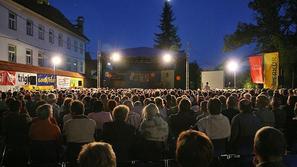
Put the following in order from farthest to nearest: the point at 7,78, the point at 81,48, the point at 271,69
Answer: the point at 81,48
the point at 7,78
the point at 271,69

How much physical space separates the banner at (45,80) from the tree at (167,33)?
58661 mm

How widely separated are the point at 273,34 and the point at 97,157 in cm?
3854

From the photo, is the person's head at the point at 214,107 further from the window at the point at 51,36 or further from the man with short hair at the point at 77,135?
the window at the point at 51,36

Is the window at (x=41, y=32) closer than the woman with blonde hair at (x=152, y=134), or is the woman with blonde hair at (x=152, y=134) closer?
the woman with blonde hair at (x=152, y=134)

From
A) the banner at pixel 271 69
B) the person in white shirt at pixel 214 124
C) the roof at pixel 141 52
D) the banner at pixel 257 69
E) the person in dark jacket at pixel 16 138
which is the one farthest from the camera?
the roof at pixel 141 52

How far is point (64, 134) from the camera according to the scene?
6691 mm

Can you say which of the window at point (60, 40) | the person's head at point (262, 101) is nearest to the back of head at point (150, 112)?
the person's head at point (262, 101)

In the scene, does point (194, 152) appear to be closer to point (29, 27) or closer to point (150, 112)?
point (150, 112)

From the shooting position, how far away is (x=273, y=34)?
3828cm

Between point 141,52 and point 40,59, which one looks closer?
point 40,59

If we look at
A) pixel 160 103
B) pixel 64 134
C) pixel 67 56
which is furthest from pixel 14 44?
pixel 64 134

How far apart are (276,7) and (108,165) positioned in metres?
39.0

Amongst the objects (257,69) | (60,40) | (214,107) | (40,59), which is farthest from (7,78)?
(60,40)

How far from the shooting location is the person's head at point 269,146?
310cm
